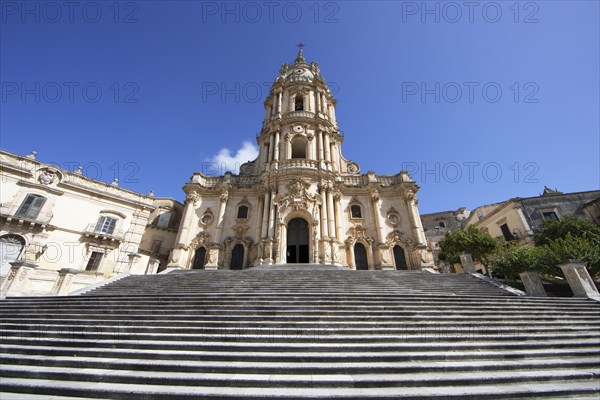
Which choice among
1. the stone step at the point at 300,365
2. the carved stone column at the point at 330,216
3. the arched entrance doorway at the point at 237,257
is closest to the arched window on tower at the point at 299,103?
the carved stone column at the point at 330,216

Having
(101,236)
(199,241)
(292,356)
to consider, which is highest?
(101,236)

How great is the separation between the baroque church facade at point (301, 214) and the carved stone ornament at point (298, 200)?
0.26 feet

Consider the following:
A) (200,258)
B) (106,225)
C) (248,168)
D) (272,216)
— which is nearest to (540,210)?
(272,216)

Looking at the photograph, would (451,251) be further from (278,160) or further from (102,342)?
(102,342)

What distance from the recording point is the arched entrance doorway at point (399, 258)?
19.1m

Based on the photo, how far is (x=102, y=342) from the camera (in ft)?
17.6

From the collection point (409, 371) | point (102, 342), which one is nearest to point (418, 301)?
point (409, 371)

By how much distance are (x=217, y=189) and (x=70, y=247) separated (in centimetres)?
1125

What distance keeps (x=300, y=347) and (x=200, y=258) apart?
16603 mm

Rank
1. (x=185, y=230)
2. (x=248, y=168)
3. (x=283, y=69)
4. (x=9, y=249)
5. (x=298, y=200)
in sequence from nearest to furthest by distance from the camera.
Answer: (x=9, y=249) < (x=298, y=200) < (x=185, y=230) < (x=248, y=168) < (x=283, y=69)

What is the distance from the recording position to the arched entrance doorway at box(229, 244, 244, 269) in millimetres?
19172

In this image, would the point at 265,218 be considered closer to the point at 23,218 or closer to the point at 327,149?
the point at 327,149

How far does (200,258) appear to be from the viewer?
19.6m

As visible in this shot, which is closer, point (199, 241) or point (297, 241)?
point (297, 241)
